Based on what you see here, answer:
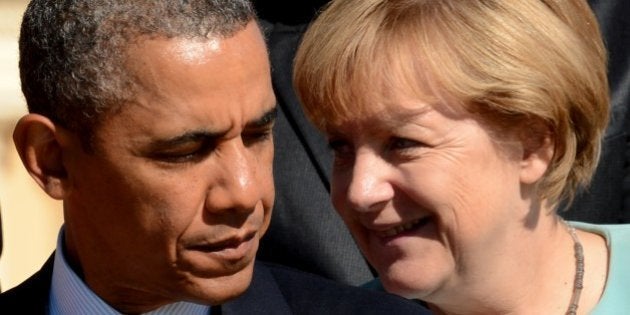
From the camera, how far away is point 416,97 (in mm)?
2984

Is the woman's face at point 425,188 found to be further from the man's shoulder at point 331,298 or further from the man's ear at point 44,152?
the man's ear at point 44,152

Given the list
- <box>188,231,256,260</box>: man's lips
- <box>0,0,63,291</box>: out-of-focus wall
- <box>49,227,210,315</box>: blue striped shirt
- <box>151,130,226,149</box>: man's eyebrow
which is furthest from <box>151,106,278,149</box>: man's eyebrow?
<box>0,0,63,291</box>: out-of-focus wall

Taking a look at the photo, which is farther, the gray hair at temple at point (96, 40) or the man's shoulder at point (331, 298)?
the man's shoulder at point (331, 298)

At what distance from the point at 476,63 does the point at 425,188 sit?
10.1 inches

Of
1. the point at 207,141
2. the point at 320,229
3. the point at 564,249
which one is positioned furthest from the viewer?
the point at 320,229

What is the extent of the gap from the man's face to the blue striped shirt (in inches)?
7.3

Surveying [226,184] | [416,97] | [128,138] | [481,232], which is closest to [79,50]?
[128,138]

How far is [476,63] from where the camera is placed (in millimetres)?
3002

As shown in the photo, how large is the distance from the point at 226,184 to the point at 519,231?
755 mm

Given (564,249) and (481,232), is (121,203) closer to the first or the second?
(481,232)

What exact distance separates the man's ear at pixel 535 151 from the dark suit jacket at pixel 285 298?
35cm

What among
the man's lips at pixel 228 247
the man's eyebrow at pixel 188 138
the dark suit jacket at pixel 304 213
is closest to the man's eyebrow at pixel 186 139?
the man's eyebrow at pixel 188 138

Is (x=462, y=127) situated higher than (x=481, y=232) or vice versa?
(x=462, y=127)

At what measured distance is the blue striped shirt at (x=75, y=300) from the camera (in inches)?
113
